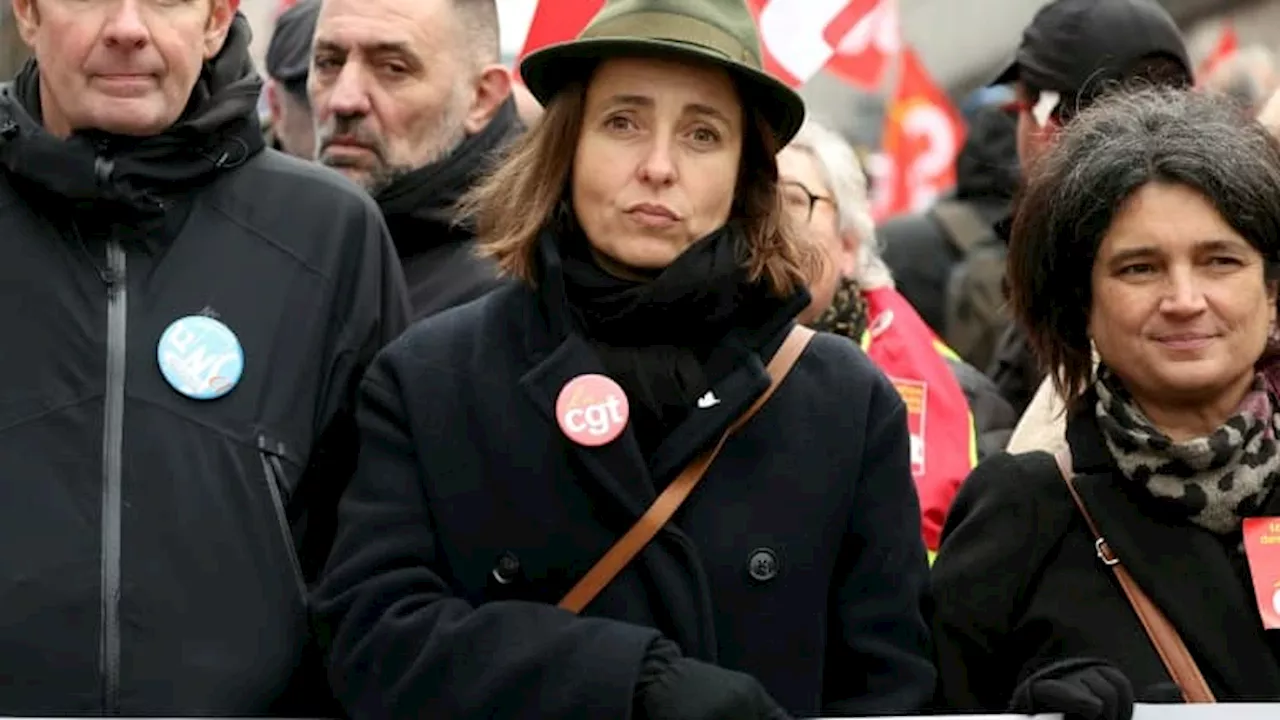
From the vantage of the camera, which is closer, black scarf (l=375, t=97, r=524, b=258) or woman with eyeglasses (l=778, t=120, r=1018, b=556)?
black scarf (l=375, t=97, r=524, b=258)

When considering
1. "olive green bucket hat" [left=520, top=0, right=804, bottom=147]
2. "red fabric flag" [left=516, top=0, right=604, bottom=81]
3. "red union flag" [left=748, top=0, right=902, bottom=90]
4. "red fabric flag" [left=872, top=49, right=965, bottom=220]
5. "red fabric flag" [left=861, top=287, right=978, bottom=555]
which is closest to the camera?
"olive green bucket hat" [left=520, top=0, right=804, bottom=147]

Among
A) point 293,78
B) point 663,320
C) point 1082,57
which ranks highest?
point 1082,57

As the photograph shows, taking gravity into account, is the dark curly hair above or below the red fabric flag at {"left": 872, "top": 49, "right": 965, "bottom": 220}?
above

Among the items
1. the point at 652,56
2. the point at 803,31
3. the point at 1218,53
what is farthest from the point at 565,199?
the point at 1218,53

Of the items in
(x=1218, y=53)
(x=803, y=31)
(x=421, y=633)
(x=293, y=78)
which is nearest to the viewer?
(x=421, y=633)

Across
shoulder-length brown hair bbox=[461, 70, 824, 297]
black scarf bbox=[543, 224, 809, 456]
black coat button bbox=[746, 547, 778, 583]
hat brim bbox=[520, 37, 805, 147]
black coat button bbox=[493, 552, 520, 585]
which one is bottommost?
black coat button bbox=[493, 552, 520, 585]

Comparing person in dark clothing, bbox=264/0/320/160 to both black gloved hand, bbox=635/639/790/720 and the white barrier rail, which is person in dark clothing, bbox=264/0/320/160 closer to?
black gloved hand, bbox=635/639/790/720

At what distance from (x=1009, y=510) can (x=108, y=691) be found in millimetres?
1666

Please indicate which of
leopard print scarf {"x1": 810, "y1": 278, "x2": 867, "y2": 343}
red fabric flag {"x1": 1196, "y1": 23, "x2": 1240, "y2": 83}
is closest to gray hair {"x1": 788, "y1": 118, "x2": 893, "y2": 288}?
leopard print scarf {"x1": 810, "y1": 278, "x2": 867, "y2": 343}

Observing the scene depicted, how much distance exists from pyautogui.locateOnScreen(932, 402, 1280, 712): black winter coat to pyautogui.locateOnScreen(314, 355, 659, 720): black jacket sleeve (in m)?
0.79

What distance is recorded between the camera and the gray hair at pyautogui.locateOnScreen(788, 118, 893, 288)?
24.3 feet

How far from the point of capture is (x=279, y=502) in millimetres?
5281

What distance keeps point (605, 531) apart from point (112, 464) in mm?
886

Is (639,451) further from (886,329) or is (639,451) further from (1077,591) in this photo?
(886,329)
